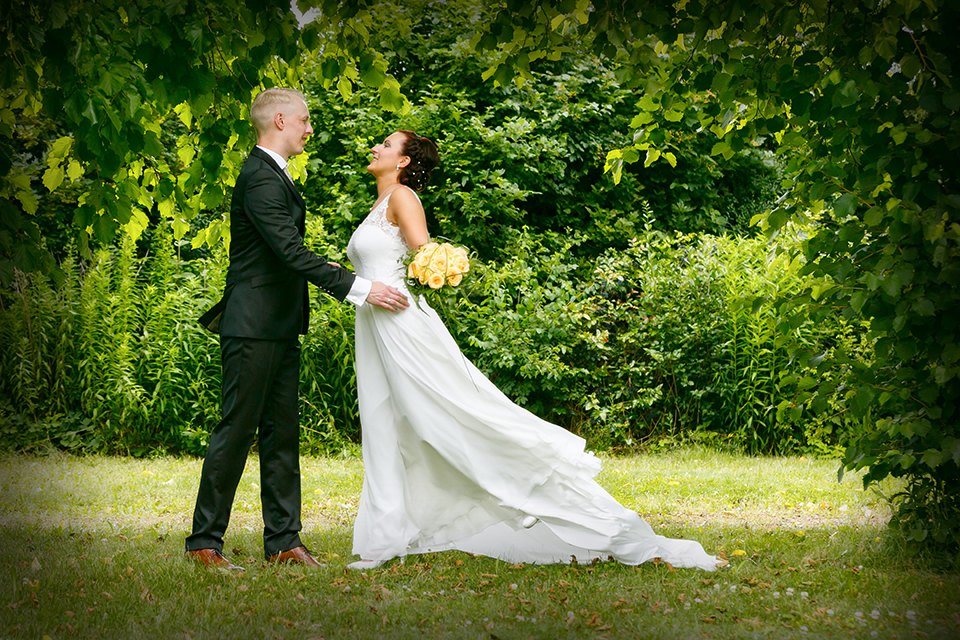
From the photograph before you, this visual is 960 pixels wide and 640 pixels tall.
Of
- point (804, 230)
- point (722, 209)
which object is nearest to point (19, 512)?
point (804, 230)

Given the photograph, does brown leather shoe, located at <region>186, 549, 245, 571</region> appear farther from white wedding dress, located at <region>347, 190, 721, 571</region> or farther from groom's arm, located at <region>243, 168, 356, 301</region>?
groom's arm, located at <region>243, 168, 356, 301</region>

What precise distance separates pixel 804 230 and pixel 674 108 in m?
3.84

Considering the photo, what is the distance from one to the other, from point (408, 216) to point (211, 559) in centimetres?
192

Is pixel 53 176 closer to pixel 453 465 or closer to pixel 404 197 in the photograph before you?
pixel 404 197

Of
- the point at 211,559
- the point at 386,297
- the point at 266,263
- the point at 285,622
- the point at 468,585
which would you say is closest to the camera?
the point at 285,622

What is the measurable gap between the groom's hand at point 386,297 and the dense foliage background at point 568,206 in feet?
2.26

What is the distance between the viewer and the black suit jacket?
3.95m

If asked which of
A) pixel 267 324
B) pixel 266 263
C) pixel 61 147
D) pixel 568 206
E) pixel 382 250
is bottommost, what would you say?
pixel 267 324

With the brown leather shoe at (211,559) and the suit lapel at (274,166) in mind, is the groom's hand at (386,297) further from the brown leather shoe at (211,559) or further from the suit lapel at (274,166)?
the brown leather shoe at (211,559)

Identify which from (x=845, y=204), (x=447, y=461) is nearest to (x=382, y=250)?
(x=447, y=461)

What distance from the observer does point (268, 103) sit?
415cm

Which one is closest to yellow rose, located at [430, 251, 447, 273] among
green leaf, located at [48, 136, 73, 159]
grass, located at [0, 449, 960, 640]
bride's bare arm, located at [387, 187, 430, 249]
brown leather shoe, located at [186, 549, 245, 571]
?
bride's bare arm, located at [387, 187, 430, 249]

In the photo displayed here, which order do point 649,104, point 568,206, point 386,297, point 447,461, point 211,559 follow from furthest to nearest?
point 568,206 < point 649,104 < point 447,461 < point 386,297 < point 211,559

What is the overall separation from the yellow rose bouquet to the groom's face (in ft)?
2.70
